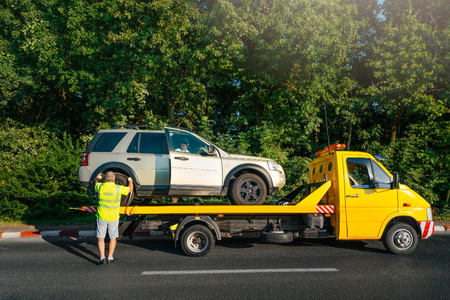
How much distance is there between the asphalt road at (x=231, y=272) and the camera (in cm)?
427

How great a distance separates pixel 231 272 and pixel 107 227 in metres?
2.67

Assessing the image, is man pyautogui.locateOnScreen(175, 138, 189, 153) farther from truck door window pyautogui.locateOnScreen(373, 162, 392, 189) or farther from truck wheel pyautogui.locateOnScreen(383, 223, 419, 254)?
truck wheel pyautogui.locateOnScreen(383, 223, 419, 254)

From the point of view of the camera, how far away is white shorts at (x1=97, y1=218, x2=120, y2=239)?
5.74m

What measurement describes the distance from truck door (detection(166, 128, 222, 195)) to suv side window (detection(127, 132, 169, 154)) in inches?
9.4

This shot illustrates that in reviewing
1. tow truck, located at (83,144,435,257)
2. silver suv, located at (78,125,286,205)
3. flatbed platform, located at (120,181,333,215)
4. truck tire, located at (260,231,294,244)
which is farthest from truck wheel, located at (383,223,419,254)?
silver suv, located at (78,125,286,205)

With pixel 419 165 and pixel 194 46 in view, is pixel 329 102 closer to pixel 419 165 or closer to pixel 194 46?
pixel 419 165

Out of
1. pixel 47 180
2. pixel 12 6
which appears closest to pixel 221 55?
pixel 47 180

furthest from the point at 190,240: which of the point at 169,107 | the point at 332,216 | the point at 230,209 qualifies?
the point at 169,107

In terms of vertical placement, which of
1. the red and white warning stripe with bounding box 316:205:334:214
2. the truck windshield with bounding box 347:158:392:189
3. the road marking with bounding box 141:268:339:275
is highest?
the truck windshield with bounding box 347:158:392:189

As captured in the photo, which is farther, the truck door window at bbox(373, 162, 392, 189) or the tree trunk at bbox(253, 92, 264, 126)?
the tree trunk at bbox(253, 92, 264, 126)

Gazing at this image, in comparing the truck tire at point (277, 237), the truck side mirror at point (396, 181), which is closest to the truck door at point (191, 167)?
the truck tire at point (277, 237)

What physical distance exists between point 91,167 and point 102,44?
30.2 feet

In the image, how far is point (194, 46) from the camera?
1396 centimetres

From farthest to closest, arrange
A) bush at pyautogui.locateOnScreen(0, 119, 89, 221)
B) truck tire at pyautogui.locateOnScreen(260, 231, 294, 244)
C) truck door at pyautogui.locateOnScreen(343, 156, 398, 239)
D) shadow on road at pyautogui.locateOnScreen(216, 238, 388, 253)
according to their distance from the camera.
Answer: bush at pyautogui.locateOnScreen(0, 119, 89, 221)
shadow on road at pyautogui.locateOnScreen(216, 238, 388, 253)
truck door at pyautogui.locateOnScreen(343, 156, 398, 239)
truck tire at pyautogui.locateOnScreen(260, 231, 294, 244)
